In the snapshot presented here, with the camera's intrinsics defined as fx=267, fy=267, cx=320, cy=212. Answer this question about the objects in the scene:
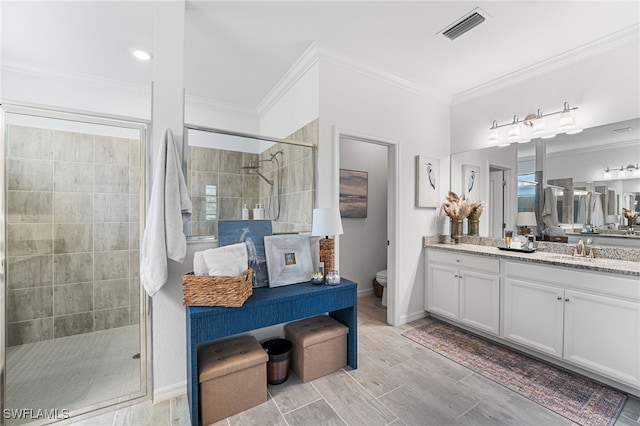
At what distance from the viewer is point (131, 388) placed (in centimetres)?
188

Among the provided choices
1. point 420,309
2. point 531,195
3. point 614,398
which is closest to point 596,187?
point 531,195

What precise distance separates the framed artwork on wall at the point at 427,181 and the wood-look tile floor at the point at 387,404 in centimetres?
173

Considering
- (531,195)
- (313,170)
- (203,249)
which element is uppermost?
(313,170)

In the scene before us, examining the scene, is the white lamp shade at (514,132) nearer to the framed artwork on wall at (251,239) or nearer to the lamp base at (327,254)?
the lamp base at (327,254)

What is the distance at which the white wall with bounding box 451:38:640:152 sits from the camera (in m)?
2.27

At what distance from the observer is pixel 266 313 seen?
72.1 inches

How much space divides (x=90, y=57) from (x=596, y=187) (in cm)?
496

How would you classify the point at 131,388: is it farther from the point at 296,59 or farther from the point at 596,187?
the point at 596,187

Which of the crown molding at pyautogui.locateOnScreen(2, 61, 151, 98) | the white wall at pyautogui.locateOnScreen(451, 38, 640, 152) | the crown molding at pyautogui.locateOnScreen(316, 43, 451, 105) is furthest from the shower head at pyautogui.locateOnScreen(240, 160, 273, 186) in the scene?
the white wall at pyautogui.locateOnScreen(451, 38, 640, 152)

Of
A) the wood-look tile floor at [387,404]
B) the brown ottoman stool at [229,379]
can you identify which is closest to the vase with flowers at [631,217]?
the wood-look tile floor at [387,404]

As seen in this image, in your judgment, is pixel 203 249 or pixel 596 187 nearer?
pixel 203 249

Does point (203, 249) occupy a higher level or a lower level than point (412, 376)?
higher

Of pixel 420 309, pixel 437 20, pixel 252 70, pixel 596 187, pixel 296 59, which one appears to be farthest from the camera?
pixel 420 309

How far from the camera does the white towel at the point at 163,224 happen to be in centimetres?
168
